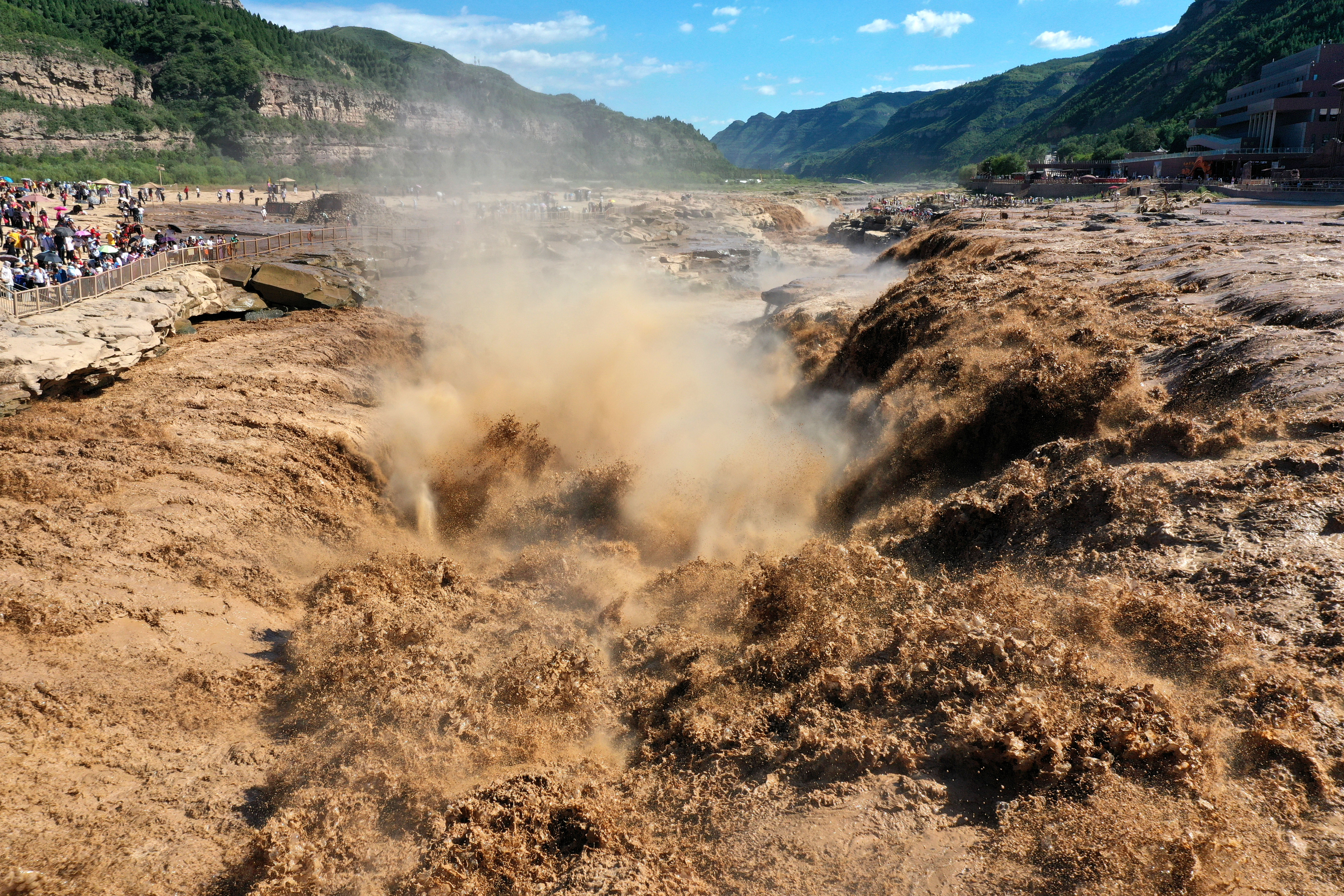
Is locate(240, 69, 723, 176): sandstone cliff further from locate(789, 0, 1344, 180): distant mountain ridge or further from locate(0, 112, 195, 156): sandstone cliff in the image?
locate(789, 0, 1344, 180): distant mountain ridge

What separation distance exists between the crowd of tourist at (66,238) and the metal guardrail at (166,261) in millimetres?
241

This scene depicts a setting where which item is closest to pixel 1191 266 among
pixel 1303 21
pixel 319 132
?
pixel 319 132

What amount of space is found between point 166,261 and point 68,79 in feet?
233

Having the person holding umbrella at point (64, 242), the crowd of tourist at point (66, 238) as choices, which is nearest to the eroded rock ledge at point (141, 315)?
the crowd of tourist at point (66, 238)

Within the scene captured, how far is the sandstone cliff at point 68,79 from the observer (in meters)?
62.5

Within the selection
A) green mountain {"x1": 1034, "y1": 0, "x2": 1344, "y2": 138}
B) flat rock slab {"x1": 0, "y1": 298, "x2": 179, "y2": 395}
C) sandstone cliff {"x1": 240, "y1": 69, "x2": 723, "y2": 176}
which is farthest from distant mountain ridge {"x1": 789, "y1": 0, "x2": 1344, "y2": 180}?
flat rock slab {"x1": 0, "y1": 298, "x2": 179, "y2": 395}

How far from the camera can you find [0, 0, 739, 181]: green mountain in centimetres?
5669

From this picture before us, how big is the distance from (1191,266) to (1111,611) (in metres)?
9.64

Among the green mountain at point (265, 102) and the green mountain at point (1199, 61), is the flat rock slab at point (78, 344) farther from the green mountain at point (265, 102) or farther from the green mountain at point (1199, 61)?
the green mountain at point (1199, 61)

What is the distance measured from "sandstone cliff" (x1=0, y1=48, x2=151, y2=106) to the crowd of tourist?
3270 cm

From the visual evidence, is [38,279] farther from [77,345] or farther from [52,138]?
[52,138]

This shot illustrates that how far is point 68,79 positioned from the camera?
6638 cm

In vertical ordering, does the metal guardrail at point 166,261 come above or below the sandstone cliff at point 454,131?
below

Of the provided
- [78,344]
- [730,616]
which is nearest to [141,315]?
[78,344]
